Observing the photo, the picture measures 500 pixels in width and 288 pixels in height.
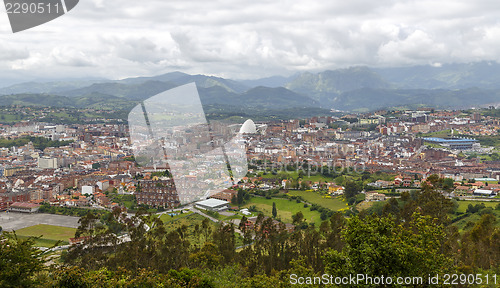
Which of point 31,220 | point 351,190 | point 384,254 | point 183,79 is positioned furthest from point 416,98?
point 384,254

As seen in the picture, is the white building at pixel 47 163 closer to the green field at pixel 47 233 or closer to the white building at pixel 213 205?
the green field at pixel 47 233

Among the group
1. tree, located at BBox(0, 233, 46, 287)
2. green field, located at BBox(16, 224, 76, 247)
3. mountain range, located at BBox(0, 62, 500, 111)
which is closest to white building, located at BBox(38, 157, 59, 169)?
mountain range, located at BBox(0, 62, 500, 111)

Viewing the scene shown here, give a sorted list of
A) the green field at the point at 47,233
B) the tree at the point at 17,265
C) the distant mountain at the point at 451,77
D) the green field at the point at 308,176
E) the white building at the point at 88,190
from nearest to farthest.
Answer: the tree at the point at 17,265, the green field at the point at 47,233, the white building at the point at 88,190, the green field at the point at 308,176, the distant mountain at the point at 451,77

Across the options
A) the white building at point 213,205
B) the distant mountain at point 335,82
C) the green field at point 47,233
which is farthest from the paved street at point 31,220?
the distant mountain at point 335,82

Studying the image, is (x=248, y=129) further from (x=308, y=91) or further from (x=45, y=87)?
(x=308, y=91)

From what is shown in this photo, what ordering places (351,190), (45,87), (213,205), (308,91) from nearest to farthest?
(213,205), (351,190), (45,87), (308,91)

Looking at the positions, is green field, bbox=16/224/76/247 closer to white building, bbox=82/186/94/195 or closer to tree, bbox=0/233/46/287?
white building, bbox=82/186/94/195
